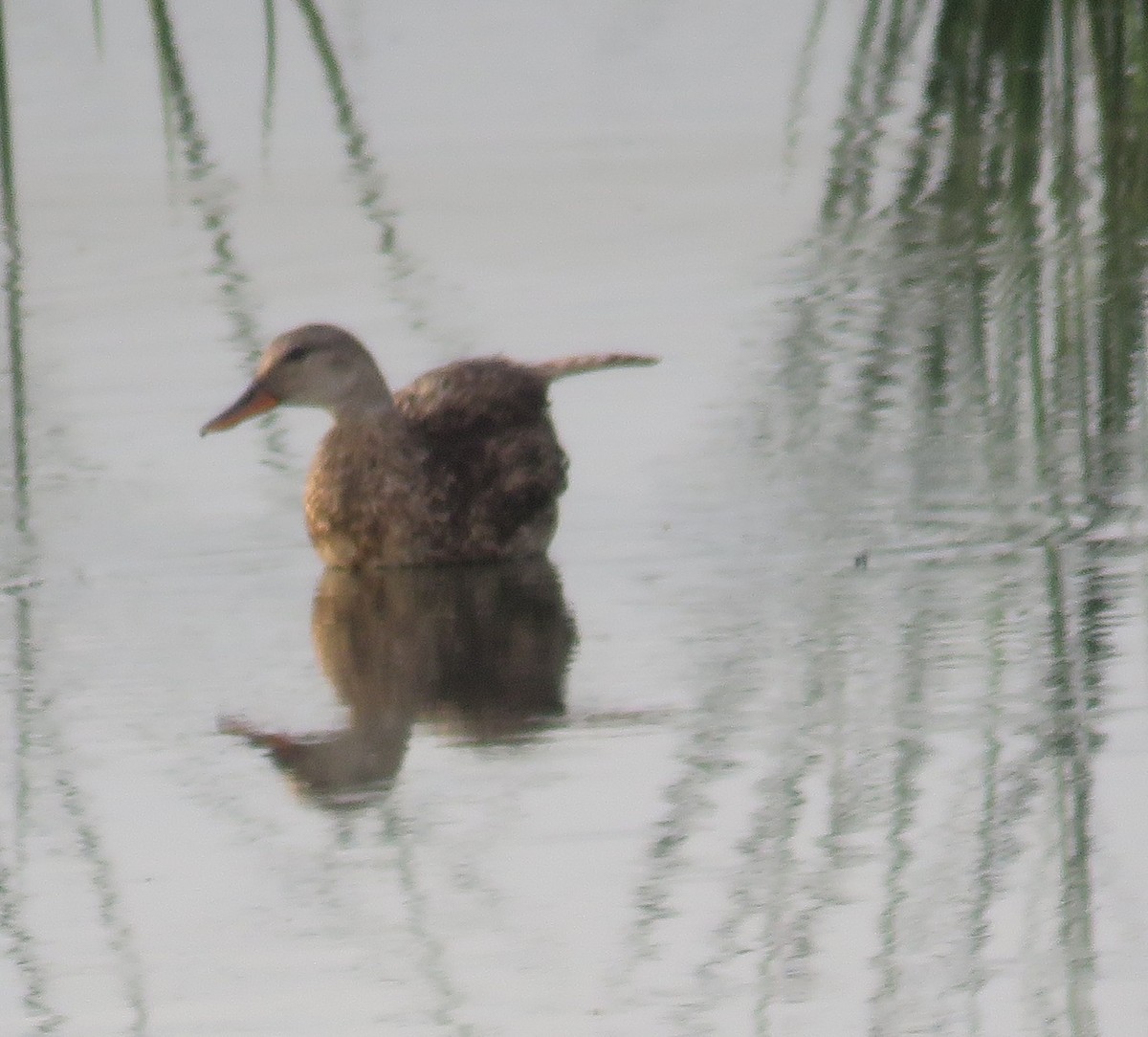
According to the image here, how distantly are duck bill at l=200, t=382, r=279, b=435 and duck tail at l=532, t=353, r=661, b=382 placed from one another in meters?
0.69

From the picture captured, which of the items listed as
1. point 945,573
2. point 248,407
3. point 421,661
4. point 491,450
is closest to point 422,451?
point 491,450

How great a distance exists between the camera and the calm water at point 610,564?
4.65 meters

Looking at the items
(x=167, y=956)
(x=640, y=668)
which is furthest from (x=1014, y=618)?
(x=167, y=956)

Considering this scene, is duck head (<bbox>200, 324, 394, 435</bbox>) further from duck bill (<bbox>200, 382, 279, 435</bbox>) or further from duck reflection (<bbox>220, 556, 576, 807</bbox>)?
duck reflection (<bbox>220, 556, 576, 807</bbox>)

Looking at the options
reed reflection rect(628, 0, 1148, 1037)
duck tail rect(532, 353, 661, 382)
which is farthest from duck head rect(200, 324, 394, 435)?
reed reflection rect(628, 0, 1148, 1037)

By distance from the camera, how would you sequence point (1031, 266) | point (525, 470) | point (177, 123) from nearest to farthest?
1. point (525, 470)
2. point (1031, 266)
3. point (177, 123)

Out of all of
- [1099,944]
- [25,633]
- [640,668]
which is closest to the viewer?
[1099,944]

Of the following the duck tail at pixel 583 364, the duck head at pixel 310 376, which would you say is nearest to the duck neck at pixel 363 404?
the duck head at pixel 310 376

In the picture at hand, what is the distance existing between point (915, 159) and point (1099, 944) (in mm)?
6373

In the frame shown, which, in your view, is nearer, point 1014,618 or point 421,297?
point 1014,618

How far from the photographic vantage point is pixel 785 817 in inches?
203

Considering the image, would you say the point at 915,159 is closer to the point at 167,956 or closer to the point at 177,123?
the point at 177,123

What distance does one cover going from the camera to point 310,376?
7.64 m

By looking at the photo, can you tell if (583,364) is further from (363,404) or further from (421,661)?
(421,661)
